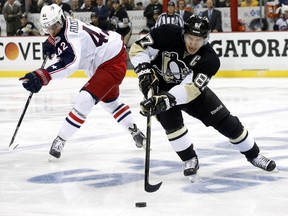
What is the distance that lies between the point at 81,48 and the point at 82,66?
0.18 metres

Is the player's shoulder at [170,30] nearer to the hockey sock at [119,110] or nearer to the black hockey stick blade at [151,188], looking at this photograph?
the black hockey stick blade at [151,188]

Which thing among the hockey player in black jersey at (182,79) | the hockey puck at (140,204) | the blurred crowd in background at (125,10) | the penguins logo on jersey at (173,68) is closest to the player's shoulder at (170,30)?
the hockey player in black jersey at (182,79)

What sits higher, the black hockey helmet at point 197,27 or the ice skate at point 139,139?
the black hockey helmet at point 197,27

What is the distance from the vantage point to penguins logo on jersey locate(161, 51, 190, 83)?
4504 mm

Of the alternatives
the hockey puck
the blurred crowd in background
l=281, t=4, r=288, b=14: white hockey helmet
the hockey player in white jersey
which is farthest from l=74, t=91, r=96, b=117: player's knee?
l=281, t=4, r=288, b=14: white hockey helmet

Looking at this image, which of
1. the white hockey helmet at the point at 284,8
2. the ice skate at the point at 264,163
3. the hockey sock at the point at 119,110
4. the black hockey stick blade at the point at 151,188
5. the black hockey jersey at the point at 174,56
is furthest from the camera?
the white hockey helmet at the point at 284,8

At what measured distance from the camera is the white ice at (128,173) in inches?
152

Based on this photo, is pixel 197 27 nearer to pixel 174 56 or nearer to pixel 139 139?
pixel 174 56

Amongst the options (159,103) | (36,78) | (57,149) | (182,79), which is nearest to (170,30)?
(182,79)

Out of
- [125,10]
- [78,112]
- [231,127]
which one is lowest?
[125,10]

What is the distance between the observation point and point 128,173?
4.86 meters

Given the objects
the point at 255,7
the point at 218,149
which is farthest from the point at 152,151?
the point at 255,7

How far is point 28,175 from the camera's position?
487 cm

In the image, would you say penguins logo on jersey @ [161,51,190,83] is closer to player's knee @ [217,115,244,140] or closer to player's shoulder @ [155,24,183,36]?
player's shoulder @ [155,24,183,36]
